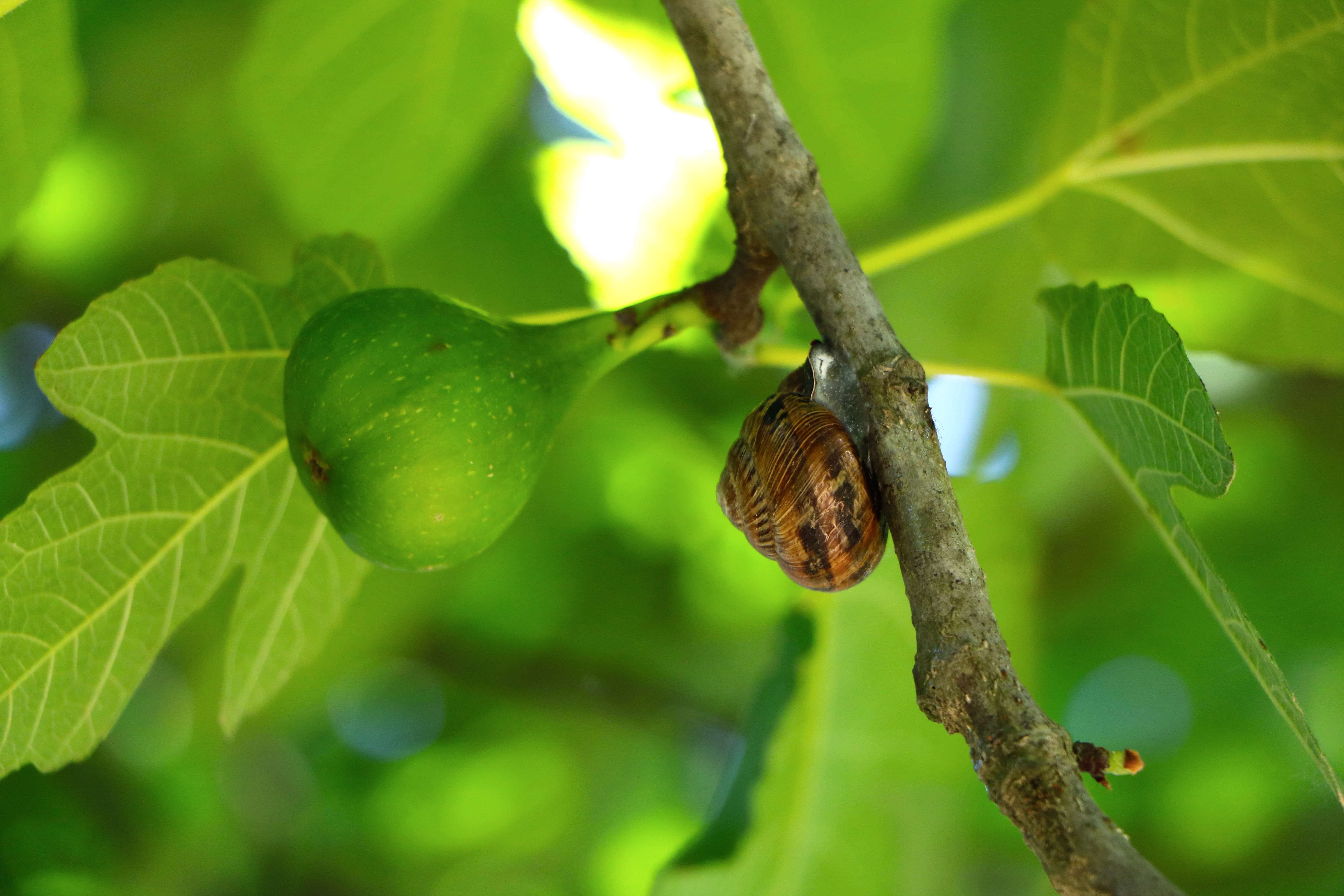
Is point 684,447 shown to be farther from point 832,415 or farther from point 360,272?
point 832,415

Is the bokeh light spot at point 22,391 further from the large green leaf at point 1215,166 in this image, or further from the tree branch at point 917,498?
the large green leaf at point 1215,166

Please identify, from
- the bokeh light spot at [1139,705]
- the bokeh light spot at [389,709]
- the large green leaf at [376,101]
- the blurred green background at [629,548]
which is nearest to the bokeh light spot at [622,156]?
the blurred green background at [629,548]

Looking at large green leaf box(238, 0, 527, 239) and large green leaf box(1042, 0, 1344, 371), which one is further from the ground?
large green leaf box(1042, 0, 1344, 371)

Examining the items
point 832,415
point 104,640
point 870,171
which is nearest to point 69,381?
point 104,640

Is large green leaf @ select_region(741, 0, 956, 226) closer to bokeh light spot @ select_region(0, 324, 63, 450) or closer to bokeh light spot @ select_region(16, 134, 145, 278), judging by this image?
bokeh light spot @ select_region(16, 134, 145, 278)

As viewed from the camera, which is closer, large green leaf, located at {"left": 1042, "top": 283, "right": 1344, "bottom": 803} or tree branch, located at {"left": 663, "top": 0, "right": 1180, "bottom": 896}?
tree branch, located at {"left": 663, "top": 0, "right": 1180, "bottom": 896}

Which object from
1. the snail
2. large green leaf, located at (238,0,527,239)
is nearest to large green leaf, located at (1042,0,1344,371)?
the snail

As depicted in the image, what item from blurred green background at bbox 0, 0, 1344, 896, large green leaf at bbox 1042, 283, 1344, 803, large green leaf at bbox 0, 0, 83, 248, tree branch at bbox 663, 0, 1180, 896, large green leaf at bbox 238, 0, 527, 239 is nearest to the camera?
tree branch at bbox 663, 0, 1180, 896
